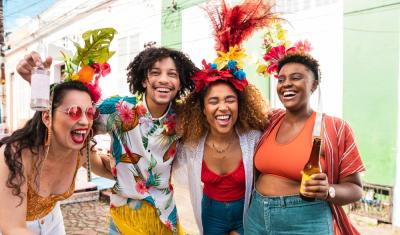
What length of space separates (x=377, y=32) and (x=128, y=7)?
765 centimetres

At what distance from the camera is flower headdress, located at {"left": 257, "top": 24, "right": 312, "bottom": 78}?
2.74 meters

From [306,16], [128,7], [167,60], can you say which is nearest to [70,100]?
[167,60]

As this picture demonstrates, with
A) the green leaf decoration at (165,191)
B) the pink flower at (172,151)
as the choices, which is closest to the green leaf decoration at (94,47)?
the pink flower at (172,151)

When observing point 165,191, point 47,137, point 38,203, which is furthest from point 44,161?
point 165,191

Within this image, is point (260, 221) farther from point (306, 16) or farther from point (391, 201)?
point (306, 16)

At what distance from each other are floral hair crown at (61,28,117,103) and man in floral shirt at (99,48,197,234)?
1.02 ft

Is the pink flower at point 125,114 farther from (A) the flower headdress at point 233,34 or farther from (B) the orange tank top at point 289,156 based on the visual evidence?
(B) the orange tank top at point 289,156

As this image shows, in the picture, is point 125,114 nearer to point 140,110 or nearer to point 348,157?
point 140,110

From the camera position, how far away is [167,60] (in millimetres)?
3049

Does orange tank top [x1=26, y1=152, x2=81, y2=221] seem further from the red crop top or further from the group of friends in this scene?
the red crop top

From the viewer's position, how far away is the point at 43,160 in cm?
240

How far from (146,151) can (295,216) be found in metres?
1.21

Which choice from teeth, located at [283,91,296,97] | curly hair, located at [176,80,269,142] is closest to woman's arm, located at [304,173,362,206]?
teeth, located at [283,91,296,97]

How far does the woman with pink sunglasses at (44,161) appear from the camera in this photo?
2.20 meters
